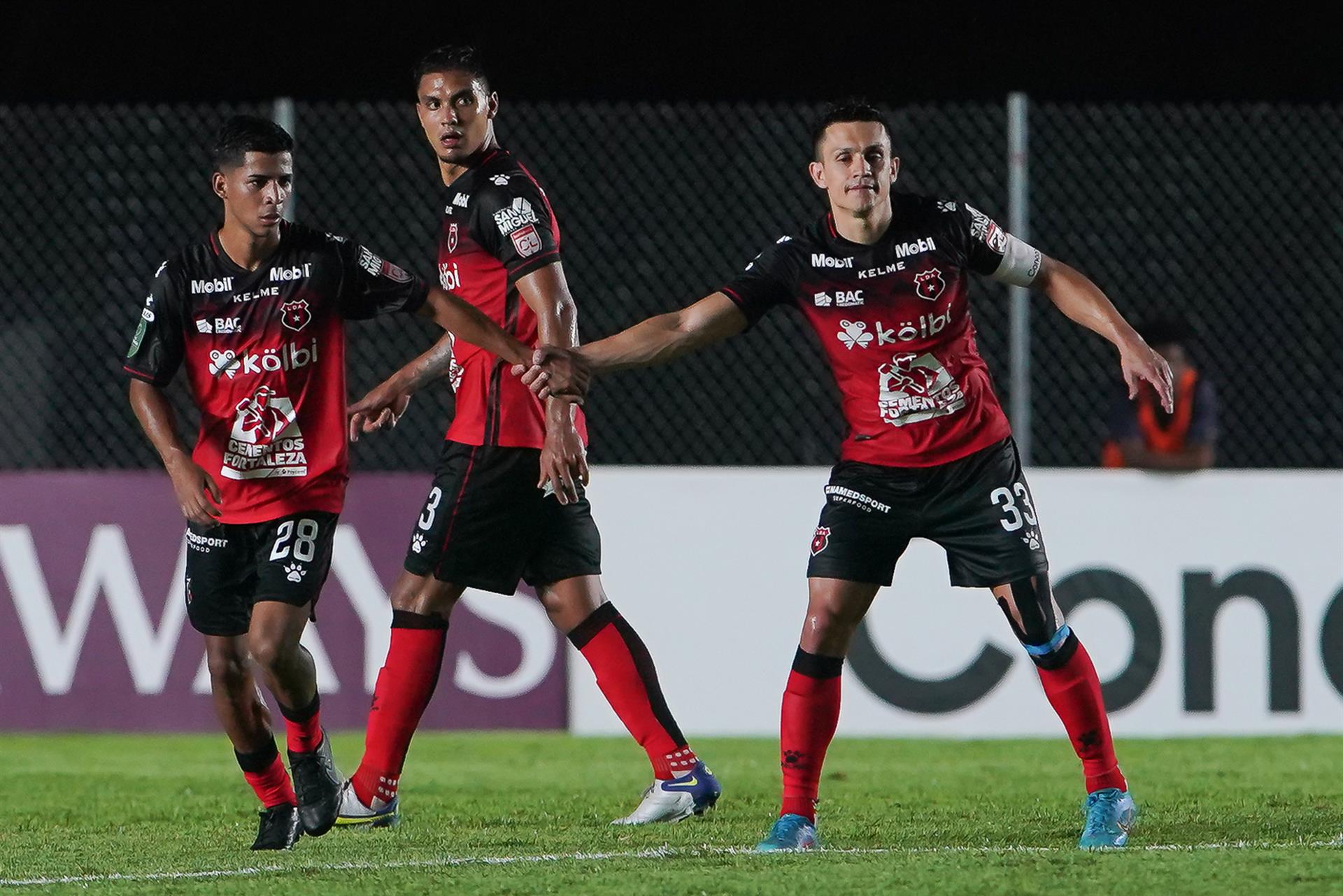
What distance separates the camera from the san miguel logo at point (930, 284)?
5145 millimetres

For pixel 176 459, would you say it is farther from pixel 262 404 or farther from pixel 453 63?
pixel 453 63

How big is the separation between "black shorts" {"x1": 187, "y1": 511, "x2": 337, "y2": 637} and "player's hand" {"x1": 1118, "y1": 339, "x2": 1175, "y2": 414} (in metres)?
2.15

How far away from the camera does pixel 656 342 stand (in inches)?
201

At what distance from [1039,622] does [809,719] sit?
66 cm

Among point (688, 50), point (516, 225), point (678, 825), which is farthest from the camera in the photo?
point (688, 50)

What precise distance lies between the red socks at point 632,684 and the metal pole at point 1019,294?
9.33 feet

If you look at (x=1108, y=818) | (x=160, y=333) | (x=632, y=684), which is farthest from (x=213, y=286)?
(x=1108, y=818)

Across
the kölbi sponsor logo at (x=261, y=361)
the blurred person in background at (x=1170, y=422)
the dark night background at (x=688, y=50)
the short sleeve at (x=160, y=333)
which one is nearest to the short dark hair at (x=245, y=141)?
the short sleeve at (x=160, y=333)

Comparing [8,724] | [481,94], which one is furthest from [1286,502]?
[8,724]

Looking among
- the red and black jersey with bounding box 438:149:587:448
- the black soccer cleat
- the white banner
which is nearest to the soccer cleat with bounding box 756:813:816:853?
the black soccer cleat

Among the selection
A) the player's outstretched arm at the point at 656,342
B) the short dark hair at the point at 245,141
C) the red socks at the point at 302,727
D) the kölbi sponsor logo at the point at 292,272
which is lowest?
the red socks at the point at 302,727

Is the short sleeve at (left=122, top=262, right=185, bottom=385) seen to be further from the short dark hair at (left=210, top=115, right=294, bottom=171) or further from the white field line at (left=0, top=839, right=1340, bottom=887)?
the white field line at (left=0, top=839, right=1340, bottom=887)

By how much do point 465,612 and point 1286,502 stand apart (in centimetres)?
341

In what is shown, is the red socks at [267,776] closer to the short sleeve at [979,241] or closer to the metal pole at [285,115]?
the short sleeve at [979,241]
